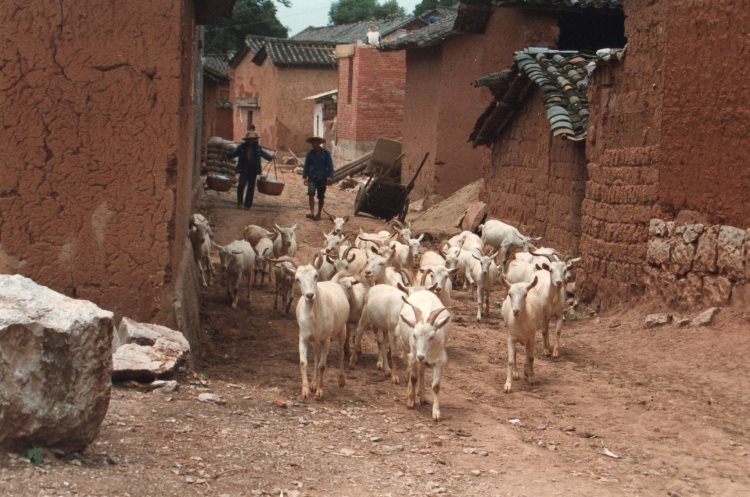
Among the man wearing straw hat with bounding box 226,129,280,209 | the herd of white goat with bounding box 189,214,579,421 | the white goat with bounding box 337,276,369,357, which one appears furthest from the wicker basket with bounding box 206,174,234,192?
the white goat with bounding box 337,276,369,357

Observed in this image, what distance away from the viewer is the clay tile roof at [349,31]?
4234cm

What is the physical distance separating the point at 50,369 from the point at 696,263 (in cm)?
721

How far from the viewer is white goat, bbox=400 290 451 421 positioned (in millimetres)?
8148

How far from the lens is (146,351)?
8055 mm

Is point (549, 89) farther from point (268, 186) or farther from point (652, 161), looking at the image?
point (268, 186)

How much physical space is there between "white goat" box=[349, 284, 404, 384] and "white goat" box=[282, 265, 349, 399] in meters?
0.56

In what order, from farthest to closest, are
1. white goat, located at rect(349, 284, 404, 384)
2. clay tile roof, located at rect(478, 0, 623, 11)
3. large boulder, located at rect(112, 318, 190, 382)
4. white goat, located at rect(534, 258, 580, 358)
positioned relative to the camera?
clay tile roof, located at rect(478, 0, 623, 11) < white goat, located at rect(534, 258, 580, 358) < white goat, located at rect(349, 284, 404, 384) < large boulder, located at rect(112, 318, 190, 382)

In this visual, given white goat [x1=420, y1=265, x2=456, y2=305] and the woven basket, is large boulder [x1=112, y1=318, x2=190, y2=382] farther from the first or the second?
the woven basket

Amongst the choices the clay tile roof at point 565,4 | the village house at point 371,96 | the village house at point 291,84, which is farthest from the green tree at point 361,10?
the clay tile roof at point 565,4

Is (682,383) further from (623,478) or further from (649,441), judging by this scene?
(623,478)

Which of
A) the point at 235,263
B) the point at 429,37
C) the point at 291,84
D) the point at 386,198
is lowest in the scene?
the point at 235,263

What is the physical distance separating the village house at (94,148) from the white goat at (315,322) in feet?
3.98

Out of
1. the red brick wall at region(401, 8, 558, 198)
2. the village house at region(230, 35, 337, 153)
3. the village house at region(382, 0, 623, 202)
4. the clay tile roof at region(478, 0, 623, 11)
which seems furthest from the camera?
the village house at region(230, 35, 337, 153)

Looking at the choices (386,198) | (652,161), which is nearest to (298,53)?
(386,198)
